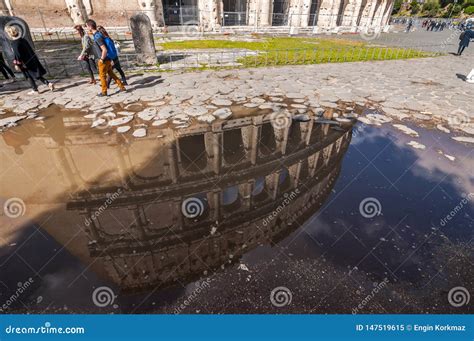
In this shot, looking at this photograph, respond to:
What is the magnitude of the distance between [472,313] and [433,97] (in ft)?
27.8

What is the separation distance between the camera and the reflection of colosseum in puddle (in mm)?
3268

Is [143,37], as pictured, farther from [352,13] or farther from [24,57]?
[352,13]

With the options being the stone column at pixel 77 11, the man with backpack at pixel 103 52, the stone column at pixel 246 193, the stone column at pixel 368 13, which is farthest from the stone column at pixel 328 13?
the stone column at pixel 246 193

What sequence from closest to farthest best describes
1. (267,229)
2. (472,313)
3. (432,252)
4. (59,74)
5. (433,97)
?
(472,313) → (432,252) → (267,229) → (433,97) → (59,74)

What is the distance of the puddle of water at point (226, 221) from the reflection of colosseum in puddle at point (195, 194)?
0.9 inches

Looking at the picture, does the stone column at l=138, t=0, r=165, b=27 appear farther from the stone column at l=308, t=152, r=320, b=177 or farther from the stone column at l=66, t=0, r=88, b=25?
the stone column at l=308, t=152, r=320, b=177

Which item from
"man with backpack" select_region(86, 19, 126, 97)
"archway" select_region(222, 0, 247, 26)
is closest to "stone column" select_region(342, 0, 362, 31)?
"archway" select_region(222, 0, 247, 26)

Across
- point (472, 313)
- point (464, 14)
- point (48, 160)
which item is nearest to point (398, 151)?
point (472, 313)

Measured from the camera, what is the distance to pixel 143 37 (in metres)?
11.1

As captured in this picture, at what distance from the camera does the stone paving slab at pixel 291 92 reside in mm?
7449

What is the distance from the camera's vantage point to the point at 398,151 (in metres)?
5.50

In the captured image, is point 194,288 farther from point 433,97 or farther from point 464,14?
point 464,14

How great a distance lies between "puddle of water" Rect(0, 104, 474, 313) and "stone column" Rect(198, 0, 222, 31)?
24.9 meters

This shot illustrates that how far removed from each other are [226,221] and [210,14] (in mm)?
27945
